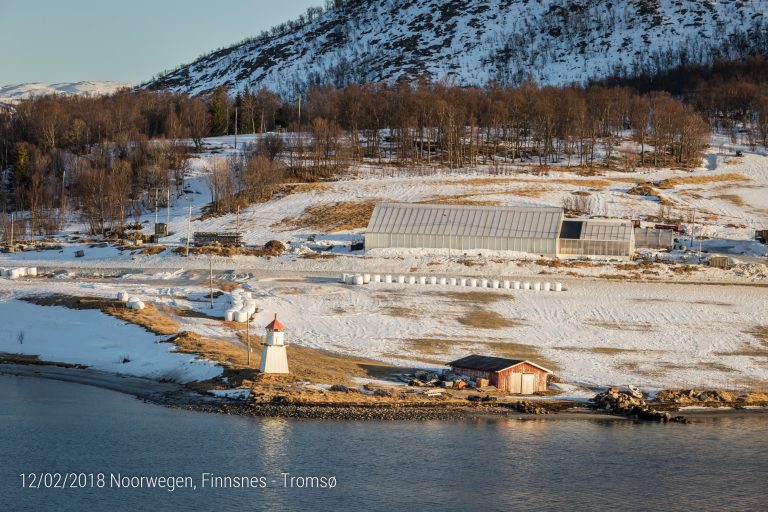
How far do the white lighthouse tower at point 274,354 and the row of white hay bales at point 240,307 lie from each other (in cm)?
1210

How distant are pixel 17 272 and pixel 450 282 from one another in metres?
34.1

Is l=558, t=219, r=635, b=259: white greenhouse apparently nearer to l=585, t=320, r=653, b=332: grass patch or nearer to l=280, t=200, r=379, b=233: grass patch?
l=585, t=320, r=653, b=332: grass patch

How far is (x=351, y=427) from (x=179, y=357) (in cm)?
1320

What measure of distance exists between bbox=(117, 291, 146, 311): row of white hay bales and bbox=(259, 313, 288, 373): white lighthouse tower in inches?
635

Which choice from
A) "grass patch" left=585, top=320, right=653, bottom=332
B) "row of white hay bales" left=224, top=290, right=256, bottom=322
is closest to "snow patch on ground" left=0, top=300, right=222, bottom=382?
"row of white hay bales" left=224, top=290, right=256, bottom=322

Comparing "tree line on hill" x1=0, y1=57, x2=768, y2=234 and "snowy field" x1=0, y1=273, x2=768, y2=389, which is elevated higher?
"tree line on hill" x1=0, y1=57, x2=768, y2=234

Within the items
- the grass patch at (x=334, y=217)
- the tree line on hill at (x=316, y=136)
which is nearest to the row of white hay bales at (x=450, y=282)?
the grass patch at (x=334, y=217)

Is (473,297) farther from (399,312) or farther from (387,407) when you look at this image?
(387,407)

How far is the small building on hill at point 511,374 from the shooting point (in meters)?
48.5

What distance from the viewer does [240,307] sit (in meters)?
63.0

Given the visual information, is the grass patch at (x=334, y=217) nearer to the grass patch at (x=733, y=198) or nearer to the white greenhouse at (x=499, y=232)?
the white greenhouse at (x=499, y=232)

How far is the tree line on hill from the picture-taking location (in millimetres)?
111562

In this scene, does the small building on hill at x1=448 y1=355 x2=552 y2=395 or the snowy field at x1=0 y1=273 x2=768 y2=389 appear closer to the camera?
the small building on hill at x1=448 y1=355 x2=552 y2=395

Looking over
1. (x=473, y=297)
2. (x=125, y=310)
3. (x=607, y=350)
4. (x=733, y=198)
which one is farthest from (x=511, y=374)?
(x=733, y=198)
